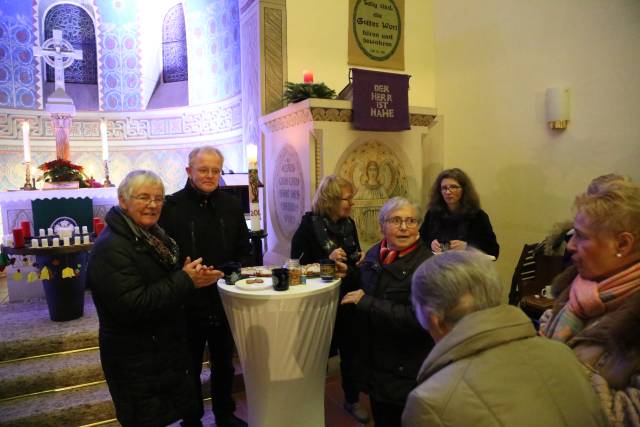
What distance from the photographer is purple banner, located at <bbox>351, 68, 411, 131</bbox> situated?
370 cm

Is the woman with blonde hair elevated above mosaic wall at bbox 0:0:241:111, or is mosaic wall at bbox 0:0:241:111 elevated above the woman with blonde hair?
mosaic wall at bbox 0:0:241:111

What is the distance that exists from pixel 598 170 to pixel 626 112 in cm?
49

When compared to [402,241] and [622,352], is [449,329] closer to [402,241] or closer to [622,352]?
[622,352]

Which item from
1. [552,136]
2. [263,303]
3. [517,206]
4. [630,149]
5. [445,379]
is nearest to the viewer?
[445,379]

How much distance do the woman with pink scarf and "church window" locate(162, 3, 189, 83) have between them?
7261 mm

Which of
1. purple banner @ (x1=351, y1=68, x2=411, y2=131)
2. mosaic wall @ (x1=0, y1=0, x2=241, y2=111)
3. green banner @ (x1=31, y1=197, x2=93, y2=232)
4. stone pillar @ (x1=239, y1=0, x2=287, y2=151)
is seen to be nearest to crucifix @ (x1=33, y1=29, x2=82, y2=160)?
mosaic wall @ (x1=0, y1=0, x2=241, y2=111)

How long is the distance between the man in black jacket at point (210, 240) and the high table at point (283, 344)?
25 centimetres

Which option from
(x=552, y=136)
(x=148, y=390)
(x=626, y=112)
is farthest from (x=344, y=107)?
(x=148, y=390)

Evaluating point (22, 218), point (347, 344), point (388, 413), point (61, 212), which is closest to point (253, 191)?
point (347, 344)

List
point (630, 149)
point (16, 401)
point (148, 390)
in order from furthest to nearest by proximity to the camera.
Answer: point (630, 149), point (16, 401), point (148, 390)

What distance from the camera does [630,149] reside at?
358 centimetres

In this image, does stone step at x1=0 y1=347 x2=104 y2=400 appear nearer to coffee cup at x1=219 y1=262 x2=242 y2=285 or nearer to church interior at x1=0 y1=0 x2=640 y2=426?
church interior at x1=0 y1=0 x2=640 y2=426

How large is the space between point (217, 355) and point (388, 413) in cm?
115

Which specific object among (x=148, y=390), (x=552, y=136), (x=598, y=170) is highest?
(x=552, y=136)
